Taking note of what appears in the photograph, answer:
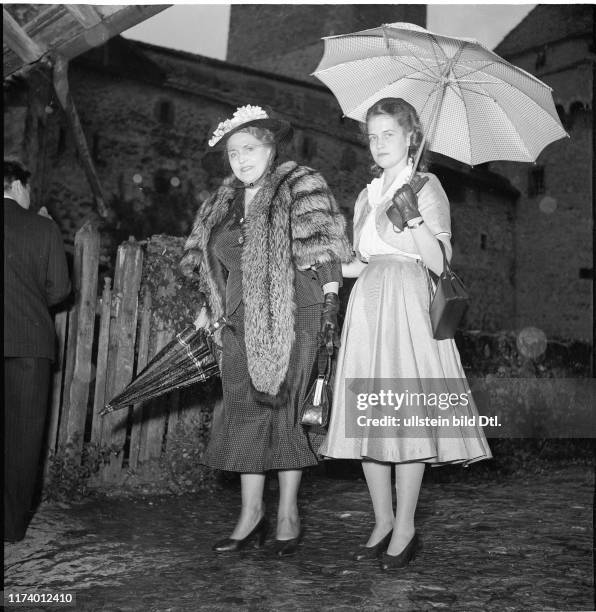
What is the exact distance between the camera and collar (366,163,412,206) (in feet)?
Result: 9.15

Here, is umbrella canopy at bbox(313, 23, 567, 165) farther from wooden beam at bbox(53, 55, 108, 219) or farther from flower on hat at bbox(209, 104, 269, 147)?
wooden beam at bbox(53, 55, 108, 219)

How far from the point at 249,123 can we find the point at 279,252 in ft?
1.91

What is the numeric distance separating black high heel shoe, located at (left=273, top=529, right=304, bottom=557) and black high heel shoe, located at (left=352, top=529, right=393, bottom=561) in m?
0.25

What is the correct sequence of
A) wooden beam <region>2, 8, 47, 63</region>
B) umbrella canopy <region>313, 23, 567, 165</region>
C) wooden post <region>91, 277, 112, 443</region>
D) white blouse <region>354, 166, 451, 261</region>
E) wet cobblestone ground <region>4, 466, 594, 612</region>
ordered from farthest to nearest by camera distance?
wooden beam <region>2, 8, 47, 63</region>, wooden post <region>91, 277, 112, 443</region>, umbrella canopy <region>313, 23, 567, 165</region>, white blouse <region>354, 166, 451, 261</region>, wet cobblestone ground <region>4, 466, 594, 612</region>

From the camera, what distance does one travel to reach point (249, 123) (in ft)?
9.68

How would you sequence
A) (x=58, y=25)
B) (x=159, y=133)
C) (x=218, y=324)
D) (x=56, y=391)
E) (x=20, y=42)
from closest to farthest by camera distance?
(x=218, y=324), (x=56, y=391), (x=58, y=25), (x=20, y=42), (x=159, y=133)

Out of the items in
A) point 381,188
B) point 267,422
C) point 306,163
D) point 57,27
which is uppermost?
point 306,163

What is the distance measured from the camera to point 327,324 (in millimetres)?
2807

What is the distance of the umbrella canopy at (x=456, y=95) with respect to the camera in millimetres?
2875

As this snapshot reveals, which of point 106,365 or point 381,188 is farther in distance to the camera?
point 106,365

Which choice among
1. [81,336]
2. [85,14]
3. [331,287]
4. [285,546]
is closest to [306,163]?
[85,14]

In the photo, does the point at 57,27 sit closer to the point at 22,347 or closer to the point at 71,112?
the point at 71,112

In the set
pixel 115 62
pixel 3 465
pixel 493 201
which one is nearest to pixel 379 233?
pixel 3 465

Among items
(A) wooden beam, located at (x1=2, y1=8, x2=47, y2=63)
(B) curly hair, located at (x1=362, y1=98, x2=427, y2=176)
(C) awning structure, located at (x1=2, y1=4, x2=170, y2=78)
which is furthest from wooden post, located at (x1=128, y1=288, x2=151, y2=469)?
(A) wooden beam, located at (x1=2, y1=8, x2=47, y2=63)
